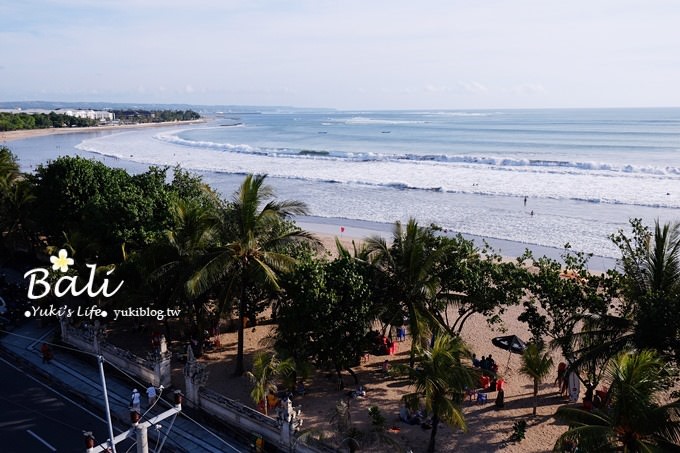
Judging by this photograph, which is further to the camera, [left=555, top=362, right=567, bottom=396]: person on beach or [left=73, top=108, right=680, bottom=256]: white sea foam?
[left=73, top=108, right=680, bottom=256]: white sea foam

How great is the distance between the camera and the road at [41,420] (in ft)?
43.2

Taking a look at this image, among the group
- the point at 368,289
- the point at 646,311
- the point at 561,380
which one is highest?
the point at 646,311

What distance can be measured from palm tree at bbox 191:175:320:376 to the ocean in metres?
18.4

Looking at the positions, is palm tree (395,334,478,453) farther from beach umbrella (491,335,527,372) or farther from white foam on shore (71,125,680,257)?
white foam on shore (71,125,680,257)

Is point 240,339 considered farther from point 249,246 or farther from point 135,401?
point 135,401

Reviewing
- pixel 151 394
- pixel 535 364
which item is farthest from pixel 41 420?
pixel 535 364

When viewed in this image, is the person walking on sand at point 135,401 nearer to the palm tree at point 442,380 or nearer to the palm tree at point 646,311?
the palm tree at point 442,380

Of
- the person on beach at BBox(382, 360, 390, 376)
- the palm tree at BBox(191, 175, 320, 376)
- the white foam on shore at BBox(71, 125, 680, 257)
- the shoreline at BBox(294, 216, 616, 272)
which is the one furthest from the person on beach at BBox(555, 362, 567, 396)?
the white foam on shore at BBox(71, 125, 680, 257)

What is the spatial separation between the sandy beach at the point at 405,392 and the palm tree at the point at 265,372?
4.08ft

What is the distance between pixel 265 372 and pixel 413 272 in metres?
4.79

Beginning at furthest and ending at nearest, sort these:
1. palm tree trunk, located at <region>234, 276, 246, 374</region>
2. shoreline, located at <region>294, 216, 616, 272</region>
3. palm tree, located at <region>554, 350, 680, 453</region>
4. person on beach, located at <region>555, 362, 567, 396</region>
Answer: shoreline, located at <region>294, 216, 616, 272</region>, palm tree trunk, located at <region>234, 276, 246, 374</region>, person on beach, located at <region>555, 362, 567, 396</region>, palm tree, located at <region>554, 350, 680, 453</region>

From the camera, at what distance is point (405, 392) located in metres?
15.9

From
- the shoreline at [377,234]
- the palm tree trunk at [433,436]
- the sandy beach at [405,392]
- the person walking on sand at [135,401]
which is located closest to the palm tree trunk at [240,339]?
the sandy beach at [405,392]

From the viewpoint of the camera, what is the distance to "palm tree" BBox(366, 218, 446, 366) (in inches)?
585
